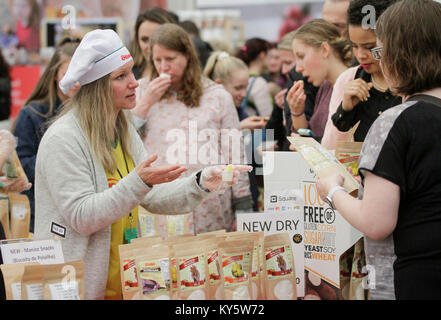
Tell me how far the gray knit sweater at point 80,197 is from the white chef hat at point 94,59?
14 centimetres

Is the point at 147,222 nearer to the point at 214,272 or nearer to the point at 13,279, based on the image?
the point at 214,272

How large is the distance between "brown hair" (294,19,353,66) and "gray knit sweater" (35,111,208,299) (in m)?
1.14

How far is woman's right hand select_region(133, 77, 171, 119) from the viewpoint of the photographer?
3361 millimetres

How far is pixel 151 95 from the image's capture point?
336 cm

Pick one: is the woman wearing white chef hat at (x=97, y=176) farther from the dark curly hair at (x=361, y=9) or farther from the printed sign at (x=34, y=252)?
the dark curly hair at (x=361, y=9)

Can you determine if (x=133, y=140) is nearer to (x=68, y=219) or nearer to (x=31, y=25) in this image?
(x=68, y=219)

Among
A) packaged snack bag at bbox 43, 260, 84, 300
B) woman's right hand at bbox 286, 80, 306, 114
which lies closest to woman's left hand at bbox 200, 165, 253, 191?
packaged snack bag at bbox 43, 260, 84, 300

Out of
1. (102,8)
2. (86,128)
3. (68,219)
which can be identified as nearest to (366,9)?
(86,128)

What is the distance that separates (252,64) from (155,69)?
5.76 ft

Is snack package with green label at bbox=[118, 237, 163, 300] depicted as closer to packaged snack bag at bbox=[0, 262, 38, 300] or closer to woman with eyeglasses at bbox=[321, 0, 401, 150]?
packaged snack bag at bbox=[0, 262, 38, 300]

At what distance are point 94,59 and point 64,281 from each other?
794 mm

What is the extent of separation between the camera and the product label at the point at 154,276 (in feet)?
6.66

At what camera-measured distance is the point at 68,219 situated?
2.16 meters

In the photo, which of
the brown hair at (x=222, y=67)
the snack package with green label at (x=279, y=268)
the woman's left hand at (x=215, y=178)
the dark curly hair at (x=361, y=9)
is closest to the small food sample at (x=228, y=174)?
the woman's left hand at (x=215, y=178)
